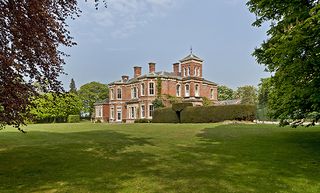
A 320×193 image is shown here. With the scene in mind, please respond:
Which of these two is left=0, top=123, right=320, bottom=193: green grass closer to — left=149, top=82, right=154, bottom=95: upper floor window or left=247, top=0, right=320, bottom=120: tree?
left=247, top=0, right=320, bottom=120: tree

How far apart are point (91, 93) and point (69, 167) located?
7694cm

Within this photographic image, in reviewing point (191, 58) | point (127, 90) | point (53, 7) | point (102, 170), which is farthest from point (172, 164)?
point (127, 90)

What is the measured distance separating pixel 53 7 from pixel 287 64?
8013 mm

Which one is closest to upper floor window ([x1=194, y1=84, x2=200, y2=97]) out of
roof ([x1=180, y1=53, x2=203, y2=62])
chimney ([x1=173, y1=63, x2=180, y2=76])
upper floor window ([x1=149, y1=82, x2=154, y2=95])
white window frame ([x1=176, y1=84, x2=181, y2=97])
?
white window frame ([x1=176, y1=84, x2=181, y2=97])

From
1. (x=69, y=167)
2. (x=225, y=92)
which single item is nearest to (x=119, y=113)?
(x=225, y=92)

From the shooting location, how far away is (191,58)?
47375 mm

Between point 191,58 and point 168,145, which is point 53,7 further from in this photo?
point 191,58

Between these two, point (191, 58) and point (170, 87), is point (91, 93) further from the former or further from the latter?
point (191, 58)

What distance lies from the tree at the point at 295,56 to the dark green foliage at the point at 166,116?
75.4 feet

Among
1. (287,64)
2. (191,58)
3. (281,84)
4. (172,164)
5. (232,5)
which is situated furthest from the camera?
(191,58)

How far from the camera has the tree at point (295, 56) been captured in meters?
9.77

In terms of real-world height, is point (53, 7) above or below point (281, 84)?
above

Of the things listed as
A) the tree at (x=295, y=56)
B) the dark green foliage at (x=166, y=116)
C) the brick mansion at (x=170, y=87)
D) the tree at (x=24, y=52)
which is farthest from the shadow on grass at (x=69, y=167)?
the brick mansion at (x=170, y=87)

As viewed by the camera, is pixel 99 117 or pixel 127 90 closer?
pixel 127 90
